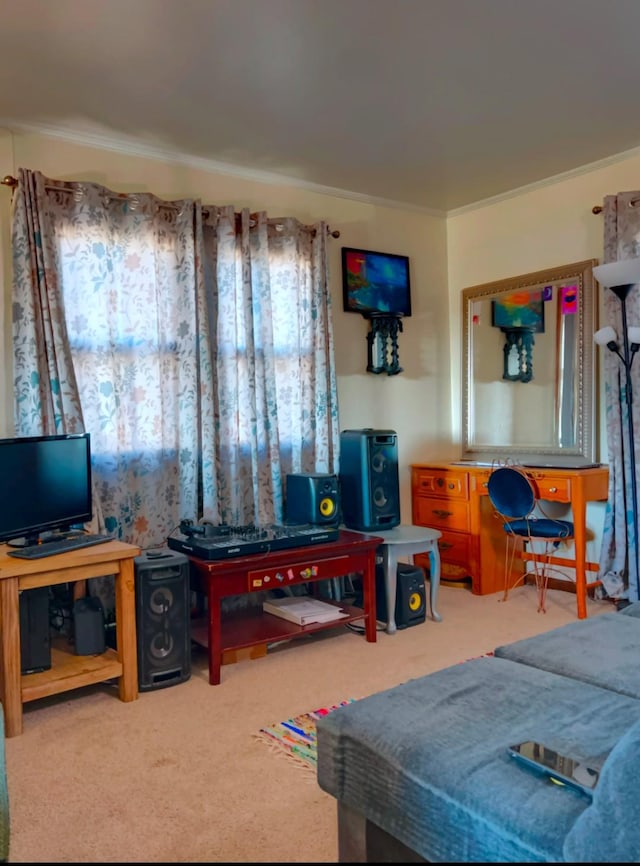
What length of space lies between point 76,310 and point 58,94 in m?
0.96

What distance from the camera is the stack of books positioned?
313cm

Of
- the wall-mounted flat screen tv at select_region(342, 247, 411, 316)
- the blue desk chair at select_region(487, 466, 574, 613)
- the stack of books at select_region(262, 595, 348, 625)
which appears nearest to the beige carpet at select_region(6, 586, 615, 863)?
the stack of books at select_region(262, 595, 348, 625)

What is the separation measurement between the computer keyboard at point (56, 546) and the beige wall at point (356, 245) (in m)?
0.73

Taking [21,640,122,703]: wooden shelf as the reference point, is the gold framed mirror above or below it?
above

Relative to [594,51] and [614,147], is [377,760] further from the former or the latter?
[614,147]

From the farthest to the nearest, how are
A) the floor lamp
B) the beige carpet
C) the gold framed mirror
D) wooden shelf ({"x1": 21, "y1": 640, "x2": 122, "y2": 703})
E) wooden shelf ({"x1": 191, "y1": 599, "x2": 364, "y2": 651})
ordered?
the gold framed mirror → the floor lamp → wooden shelf ({"x1": 191, "y1": 599, "x2": 364, "y2": 651}) → wooden shelf ({"x1": 21, "y1": 640, "x2": 122, "y2": 703}) → the beige carpet

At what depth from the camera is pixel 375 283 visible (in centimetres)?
440

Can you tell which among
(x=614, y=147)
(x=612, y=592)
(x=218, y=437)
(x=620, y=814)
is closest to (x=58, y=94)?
(x=218, y=437)

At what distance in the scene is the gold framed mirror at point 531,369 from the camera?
4027mm

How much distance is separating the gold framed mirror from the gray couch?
Answer: 8.05 feet

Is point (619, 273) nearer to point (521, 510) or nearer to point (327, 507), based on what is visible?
point (521, 510)

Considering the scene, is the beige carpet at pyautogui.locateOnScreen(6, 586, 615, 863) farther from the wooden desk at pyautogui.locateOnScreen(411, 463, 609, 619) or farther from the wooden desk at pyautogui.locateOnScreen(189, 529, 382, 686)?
the wooden desk at pyautogui.locateOnScreen(411, 463, 609, 619)

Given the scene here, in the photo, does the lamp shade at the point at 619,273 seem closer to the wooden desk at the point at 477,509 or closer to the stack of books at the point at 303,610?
the wooden desk at the point at 477,509

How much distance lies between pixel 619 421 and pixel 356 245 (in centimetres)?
199
